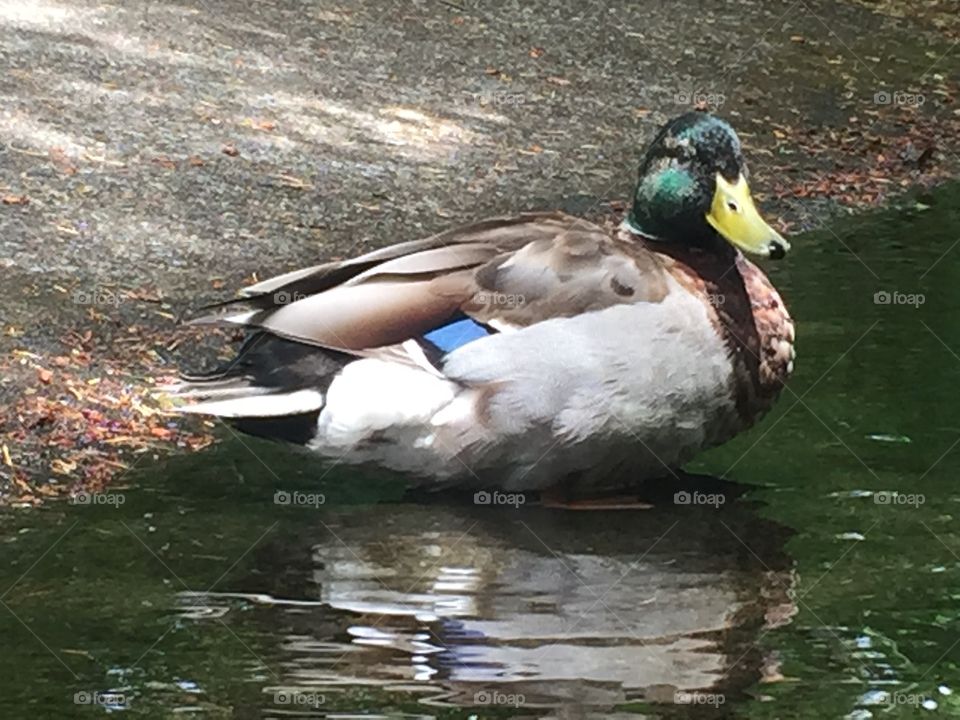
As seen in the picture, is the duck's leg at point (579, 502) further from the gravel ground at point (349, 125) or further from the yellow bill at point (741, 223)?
the gravel ground at point (349, 125)

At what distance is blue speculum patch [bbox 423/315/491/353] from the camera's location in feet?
17.6

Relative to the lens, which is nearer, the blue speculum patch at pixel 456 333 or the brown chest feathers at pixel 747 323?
the blue speculum patch at pixel 456 333

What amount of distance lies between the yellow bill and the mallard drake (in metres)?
0.23

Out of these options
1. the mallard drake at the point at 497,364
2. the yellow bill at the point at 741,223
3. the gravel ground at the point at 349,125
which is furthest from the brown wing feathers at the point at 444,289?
the gravel ground at the point at 349,125

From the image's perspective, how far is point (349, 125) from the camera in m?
9.28

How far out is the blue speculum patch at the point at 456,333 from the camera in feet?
17.6

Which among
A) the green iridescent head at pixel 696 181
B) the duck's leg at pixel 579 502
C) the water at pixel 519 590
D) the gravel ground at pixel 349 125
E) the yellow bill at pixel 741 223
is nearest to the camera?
the water at pixel 519 590

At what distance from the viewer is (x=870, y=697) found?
4.23m

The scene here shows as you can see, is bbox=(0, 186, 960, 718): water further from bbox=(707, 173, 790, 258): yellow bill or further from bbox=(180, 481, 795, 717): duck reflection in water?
bbox=(707, 173, 790, 258): yellow bill

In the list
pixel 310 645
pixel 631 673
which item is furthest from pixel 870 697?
pixel 310 645

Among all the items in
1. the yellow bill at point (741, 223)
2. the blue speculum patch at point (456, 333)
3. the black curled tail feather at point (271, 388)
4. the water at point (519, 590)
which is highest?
the yellow bill at point (741, 223)

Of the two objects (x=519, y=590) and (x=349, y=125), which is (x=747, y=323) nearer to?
(x=519, y=590)

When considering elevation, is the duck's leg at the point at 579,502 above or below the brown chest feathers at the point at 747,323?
below

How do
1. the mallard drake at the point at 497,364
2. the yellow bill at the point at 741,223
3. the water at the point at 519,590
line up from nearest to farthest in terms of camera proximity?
the water at the point at 519,590 < the mallard drake at the point at 497,364 < the yellow bill at the point at 741,223
